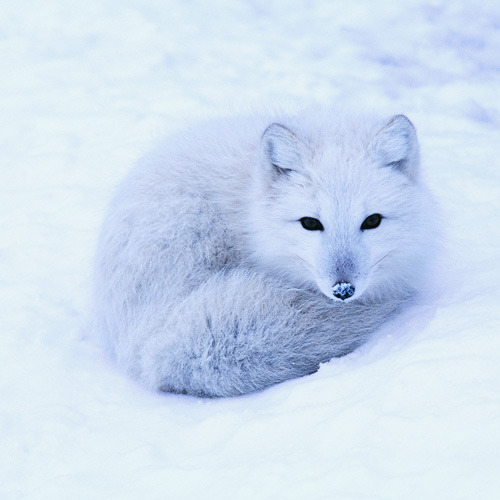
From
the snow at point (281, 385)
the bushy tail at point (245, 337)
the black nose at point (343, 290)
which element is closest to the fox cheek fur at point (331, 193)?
the black nose at point (343, 290)

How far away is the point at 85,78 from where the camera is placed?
7027 millimetres

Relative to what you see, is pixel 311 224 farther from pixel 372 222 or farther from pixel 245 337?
pixel 245 337

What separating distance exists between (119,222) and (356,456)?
187cm

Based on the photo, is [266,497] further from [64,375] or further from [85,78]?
[85,78]

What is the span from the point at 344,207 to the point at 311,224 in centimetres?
18

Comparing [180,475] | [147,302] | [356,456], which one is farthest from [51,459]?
[356,456]

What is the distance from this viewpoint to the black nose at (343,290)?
2.86 m

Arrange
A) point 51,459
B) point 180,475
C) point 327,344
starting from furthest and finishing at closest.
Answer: point 327,344
point 51,459
point 180,475

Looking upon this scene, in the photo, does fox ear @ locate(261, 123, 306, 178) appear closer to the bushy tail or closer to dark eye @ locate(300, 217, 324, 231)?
dark eye @ locate(300, 217, 324, 231)

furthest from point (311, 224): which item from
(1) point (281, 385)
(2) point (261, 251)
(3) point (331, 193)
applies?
(1) point (281, 385)

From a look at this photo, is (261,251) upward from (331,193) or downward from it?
downward

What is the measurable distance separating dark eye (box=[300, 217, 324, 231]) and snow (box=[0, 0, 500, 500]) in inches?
21.9

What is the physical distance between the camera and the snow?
84.0 inches

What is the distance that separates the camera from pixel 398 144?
3.24 meters
